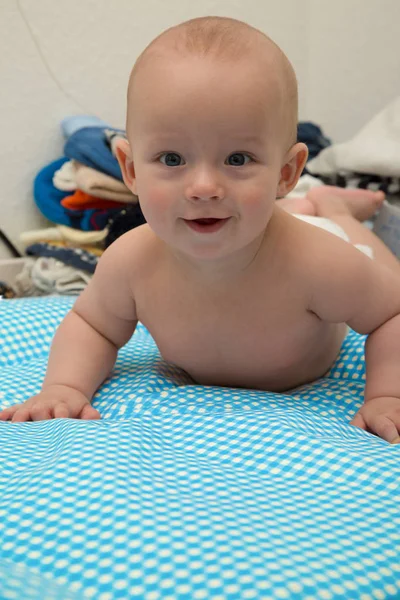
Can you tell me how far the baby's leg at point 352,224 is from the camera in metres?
1.33

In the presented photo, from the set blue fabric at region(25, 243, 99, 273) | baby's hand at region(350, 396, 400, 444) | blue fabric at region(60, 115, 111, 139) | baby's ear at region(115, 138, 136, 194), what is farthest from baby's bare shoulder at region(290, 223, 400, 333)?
blue fabric at region(60, 115, 111, 139)

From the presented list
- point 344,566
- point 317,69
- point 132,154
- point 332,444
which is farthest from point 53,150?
point 344,566

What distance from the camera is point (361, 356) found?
1018mm

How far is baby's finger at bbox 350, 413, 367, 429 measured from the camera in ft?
2.59

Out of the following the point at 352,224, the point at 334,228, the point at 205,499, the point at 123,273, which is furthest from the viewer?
the point at 352,224

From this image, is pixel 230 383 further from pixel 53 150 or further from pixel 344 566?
pixel 53 150

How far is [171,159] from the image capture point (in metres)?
0.72

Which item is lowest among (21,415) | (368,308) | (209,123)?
(21,415)

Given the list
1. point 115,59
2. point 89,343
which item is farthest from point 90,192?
point 89,343

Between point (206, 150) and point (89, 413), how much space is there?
345 millimetres

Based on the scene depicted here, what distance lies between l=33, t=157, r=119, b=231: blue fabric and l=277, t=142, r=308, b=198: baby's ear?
94 cm

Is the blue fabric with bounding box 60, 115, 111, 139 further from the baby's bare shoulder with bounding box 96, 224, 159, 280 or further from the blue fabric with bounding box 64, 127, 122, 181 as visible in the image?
the baby's bare shoulder with bounding box 96, 224, 159, 280

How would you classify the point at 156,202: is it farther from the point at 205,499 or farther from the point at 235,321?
the point at 205,499

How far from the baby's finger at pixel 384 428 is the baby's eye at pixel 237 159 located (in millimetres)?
320
